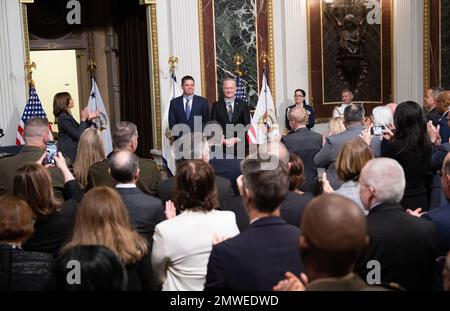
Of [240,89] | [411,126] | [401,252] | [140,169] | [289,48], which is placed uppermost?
[289,48]

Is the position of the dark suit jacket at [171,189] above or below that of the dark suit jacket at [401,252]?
above

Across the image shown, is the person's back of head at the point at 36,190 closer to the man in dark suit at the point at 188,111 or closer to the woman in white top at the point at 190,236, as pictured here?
the woman in white top at the point at 190,236

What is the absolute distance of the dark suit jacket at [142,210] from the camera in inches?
158

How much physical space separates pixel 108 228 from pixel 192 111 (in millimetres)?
5889

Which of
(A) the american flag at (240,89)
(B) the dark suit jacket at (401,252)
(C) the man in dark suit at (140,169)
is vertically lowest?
(B) the dark suit jacket at (401,252)

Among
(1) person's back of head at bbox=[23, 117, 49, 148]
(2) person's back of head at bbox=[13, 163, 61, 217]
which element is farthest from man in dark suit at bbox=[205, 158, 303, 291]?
(1) person's back of head at bbox=[23, 117, 49, 148]

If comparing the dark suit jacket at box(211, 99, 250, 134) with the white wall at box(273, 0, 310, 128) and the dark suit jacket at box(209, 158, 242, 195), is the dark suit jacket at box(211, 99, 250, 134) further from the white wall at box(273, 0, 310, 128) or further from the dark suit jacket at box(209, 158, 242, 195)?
the dark suit jacket at box(209, 158, 242, 195)

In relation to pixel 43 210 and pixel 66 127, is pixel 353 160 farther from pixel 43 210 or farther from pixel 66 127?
pixel 66 127

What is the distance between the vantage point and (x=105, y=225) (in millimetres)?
3279

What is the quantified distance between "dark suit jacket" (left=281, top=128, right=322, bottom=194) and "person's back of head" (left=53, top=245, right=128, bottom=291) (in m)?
3.17

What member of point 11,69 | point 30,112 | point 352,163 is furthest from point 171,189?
point 11,69

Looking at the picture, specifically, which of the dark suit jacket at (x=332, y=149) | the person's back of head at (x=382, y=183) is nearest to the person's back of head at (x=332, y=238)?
the person's back of head at (x=382, y=183)

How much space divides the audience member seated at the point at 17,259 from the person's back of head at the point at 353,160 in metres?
1.88
